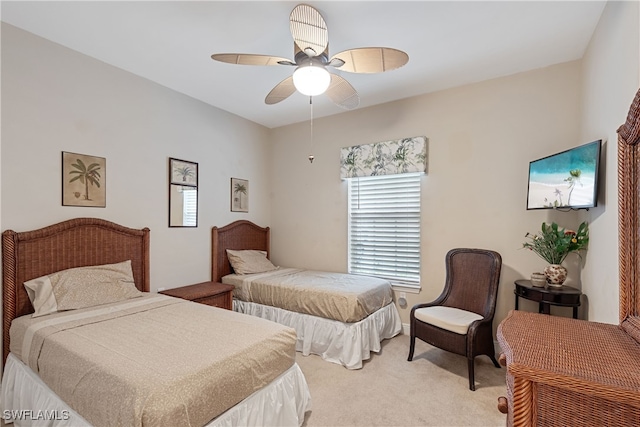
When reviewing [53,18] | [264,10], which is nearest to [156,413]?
[264,10]

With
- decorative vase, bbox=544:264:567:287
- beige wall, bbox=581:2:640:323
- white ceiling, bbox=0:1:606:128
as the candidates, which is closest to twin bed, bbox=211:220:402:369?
decorative vase, bbox=544:264:567:287

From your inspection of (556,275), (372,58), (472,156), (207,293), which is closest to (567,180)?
(556,275)

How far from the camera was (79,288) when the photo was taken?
91.2 inches

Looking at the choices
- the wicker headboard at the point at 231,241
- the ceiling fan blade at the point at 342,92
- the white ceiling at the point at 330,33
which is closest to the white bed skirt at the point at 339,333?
the wicker headboard at the point at 231,241

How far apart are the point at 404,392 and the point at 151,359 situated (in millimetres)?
1860

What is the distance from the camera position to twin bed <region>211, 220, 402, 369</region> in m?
2.84

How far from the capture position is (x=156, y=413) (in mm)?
1189

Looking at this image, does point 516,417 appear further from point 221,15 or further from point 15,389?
point 15,389

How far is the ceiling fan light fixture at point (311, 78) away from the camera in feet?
6.51

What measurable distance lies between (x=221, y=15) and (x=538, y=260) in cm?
337

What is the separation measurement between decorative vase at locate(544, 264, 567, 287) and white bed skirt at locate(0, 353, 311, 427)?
6.99 ft

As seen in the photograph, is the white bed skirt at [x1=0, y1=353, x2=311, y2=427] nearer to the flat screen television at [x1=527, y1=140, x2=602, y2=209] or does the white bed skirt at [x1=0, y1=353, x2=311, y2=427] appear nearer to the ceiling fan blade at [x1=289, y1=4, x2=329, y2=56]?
the ceiling fan blade at [x1=289, y1=4, x2=329, y2=56]

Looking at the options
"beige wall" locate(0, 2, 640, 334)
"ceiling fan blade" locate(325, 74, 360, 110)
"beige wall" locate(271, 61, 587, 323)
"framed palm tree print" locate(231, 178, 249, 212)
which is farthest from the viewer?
"framed palm tree print" locate(231, 178, 249, 212)

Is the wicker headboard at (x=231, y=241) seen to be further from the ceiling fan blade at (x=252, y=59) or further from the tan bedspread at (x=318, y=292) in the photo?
the ceiling fan blade at (x=252, y=59)
